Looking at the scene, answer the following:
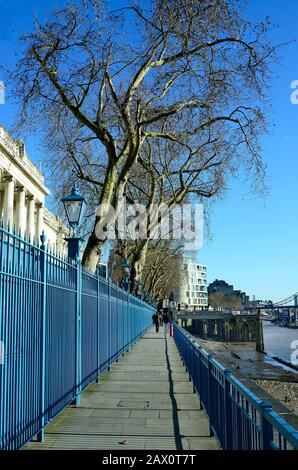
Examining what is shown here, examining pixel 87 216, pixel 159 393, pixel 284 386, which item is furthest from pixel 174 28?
pixel 284 386

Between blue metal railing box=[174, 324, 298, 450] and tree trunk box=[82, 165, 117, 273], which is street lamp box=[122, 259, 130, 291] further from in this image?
blue metal railing box=[174, 324, 298, 450]

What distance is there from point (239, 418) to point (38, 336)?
278 centimetres

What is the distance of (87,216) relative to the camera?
33188 mm

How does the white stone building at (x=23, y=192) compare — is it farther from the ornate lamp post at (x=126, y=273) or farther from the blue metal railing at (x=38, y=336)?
the blue metal railing at (x=38, y=336)

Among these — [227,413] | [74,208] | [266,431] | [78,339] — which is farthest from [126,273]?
[266,431]

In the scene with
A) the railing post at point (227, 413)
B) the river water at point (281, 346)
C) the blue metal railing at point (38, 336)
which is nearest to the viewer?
the blue metal railing at point (38, 336)

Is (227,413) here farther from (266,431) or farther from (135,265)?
(135,265)

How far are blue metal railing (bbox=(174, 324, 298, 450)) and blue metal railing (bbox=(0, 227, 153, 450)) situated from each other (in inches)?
86.4

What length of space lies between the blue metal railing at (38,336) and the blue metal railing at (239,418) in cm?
219

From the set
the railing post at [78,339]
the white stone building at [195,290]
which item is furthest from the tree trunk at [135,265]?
the white stone building at [195,290]

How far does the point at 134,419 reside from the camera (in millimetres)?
7887

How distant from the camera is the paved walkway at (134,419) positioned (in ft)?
20.8

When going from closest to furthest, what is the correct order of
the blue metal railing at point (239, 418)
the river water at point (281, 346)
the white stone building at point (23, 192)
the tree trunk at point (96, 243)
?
the blue metal railing at point (239, 418), the tree trunk at point (96, 243), the white stone building at point (23, 192), the river water at point (281, 346)
